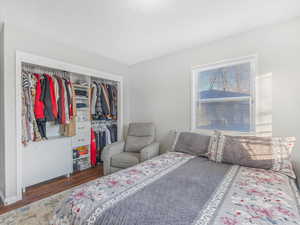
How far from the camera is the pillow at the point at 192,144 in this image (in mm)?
2129

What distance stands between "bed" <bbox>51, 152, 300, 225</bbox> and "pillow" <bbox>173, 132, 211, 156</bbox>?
568mm

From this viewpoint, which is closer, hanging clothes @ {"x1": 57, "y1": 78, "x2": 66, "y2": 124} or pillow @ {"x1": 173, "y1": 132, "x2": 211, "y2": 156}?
pillow @ {"x1": 173, "y1": 132, "x2": 211, "y2": 156}

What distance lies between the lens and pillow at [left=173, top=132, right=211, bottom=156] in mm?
2129

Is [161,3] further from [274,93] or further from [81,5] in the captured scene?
[274,93]

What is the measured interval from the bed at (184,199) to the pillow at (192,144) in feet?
1.86

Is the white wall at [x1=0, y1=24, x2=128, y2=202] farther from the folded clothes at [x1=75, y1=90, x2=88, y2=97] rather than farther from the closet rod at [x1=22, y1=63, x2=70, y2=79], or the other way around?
the folded clothes at [x1=75, y1=90, x2=88, y2=97]

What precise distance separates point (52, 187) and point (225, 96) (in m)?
3.11

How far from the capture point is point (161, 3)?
1.62m

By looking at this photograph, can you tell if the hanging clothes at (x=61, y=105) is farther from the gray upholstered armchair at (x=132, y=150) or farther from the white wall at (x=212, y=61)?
the white wall at (x=212, y=61)

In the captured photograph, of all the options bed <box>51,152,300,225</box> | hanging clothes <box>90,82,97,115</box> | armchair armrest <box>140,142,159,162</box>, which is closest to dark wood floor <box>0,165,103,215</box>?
armchair armrest <box>140,142,159,162</box>

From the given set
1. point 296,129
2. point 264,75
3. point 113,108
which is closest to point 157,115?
point 113,108

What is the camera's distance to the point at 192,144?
2.22 m

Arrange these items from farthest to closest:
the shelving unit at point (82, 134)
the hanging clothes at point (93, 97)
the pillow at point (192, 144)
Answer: the hanging clothes at point (93, 97) < the shelving unit at point (82, 134) < the pillow at point (192, 144)

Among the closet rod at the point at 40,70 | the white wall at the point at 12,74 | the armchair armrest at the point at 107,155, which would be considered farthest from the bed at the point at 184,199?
the closet rod at the point at 40,70
